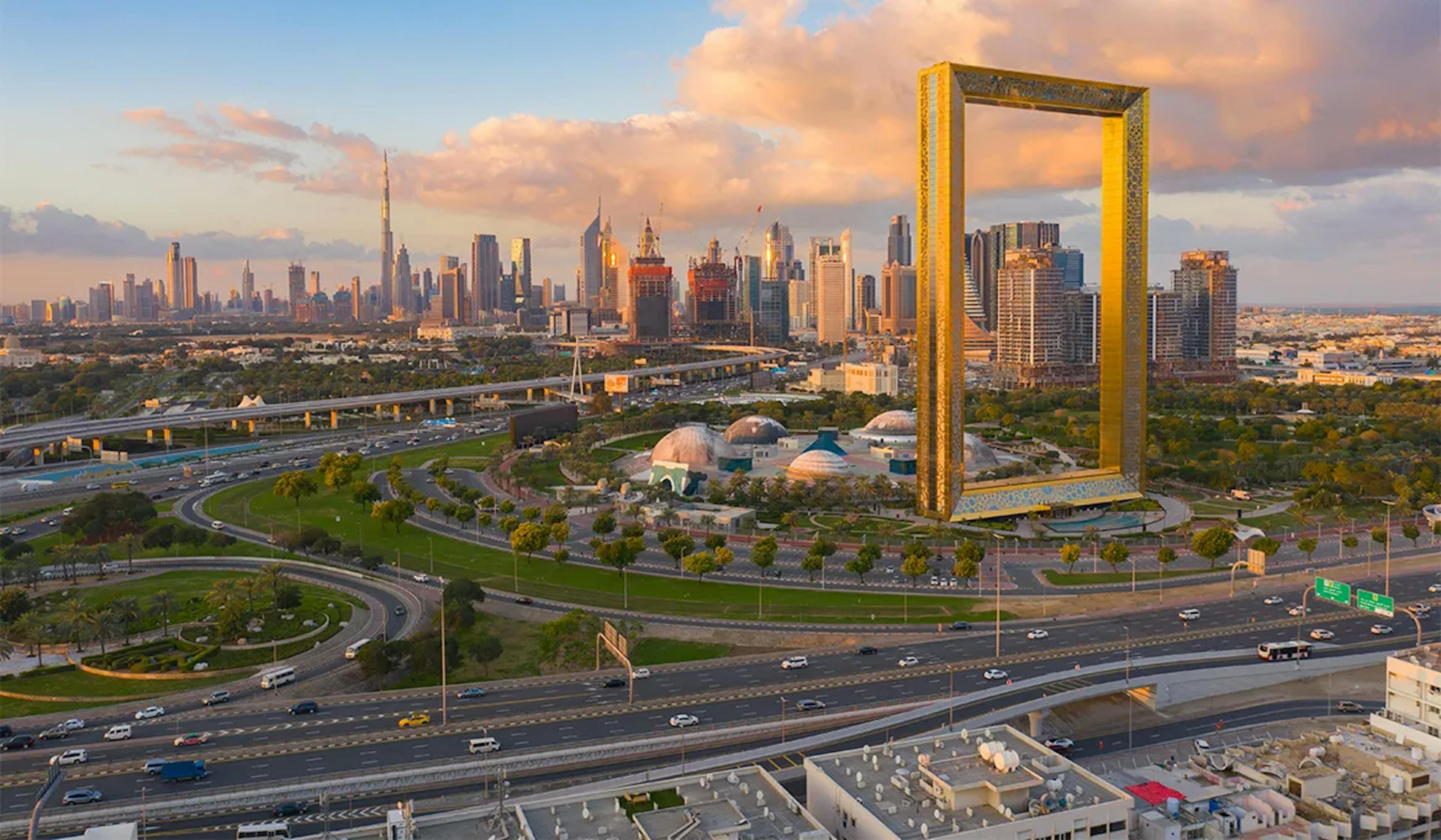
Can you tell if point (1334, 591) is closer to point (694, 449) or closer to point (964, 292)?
point (964, 292)

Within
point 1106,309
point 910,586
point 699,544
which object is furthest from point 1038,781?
point 1106,309

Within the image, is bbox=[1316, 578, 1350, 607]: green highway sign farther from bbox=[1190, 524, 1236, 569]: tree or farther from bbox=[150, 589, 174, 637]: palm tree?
bbox=[150, 589, 174, 637]: palm tree

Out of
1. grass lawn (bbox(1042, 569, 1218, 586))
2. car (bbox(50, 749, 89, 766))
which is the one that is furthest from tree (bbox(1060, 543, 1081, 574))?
car (bbox(50, 749, 89, 766))

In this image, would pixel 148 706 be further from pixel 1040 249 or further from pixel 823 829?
pixel 1040 249

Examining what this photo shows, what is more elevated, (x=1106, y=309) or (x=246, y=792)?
(x=1106, y=309)

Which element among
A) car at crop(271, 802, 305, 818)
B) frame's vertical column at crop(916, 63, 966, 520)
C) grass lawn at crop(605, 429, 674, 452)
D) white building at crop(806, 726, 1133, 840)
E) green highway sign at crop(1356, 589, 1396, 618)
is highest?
frame's vertical column at crop(916, 63, 966, 520)

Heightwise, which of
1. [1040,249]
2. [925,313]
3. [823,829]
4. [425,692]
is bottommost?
[425,692]

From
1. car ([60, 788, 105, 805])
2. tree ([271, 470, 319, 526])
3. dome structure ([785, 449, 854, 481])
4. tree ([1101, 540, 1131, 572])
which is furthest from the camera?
dome structure ([785, 449, 854, 481])
